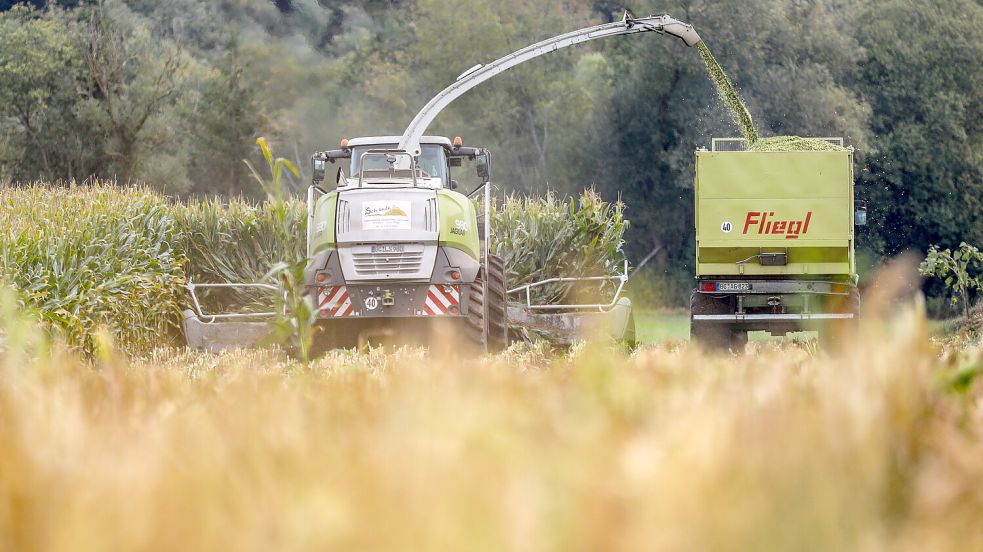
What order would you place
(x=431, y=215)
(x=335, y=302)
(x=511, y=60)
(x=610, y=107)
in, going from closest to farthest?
(x=335, y=302)
(x=431, y=215)
(x=511, y=60)
(x=610, y=107)

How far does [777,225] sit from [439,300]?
5.58 m

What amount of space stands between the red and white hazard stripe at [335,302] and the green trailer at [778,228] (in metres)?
5.50

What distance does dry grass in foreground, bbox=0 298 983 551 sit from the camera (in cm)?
128

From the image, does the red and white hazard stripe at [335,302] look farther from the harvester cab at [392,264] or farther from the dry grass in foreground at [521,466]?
the dry grass in foreground at [521,466]

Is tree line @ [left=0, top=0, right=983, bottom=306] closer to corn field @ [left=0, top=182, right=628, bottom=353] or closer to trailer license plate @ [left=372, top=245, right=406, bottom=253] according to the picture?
corn field @ [left=0, top=182, right=628, bottom=353]

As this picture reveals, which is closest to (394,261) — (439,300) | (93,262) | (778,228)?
(439,300)

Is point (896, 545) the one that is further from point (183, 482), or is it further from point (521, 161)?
point (521, 161)

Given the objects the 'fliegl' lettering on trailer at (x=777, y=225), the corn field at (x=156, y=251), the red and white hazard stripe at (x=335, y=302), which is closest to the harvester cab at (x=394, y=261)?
the red and white hazard stripe at (x=335, y=302)

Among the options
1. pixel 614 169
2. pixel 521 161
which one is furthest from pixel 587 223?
pixel 521 161

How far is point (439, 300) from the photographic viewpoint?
496 inches

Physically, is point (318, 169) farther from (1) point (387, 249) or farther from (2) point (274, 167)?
(2) point (274, 167)

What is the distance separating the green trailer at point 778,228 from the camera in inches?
644

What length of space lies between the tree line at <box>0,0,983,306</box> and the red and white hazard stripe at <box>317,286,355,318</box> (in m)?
27.1

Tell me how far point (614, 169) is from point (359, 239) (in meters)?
33.6
